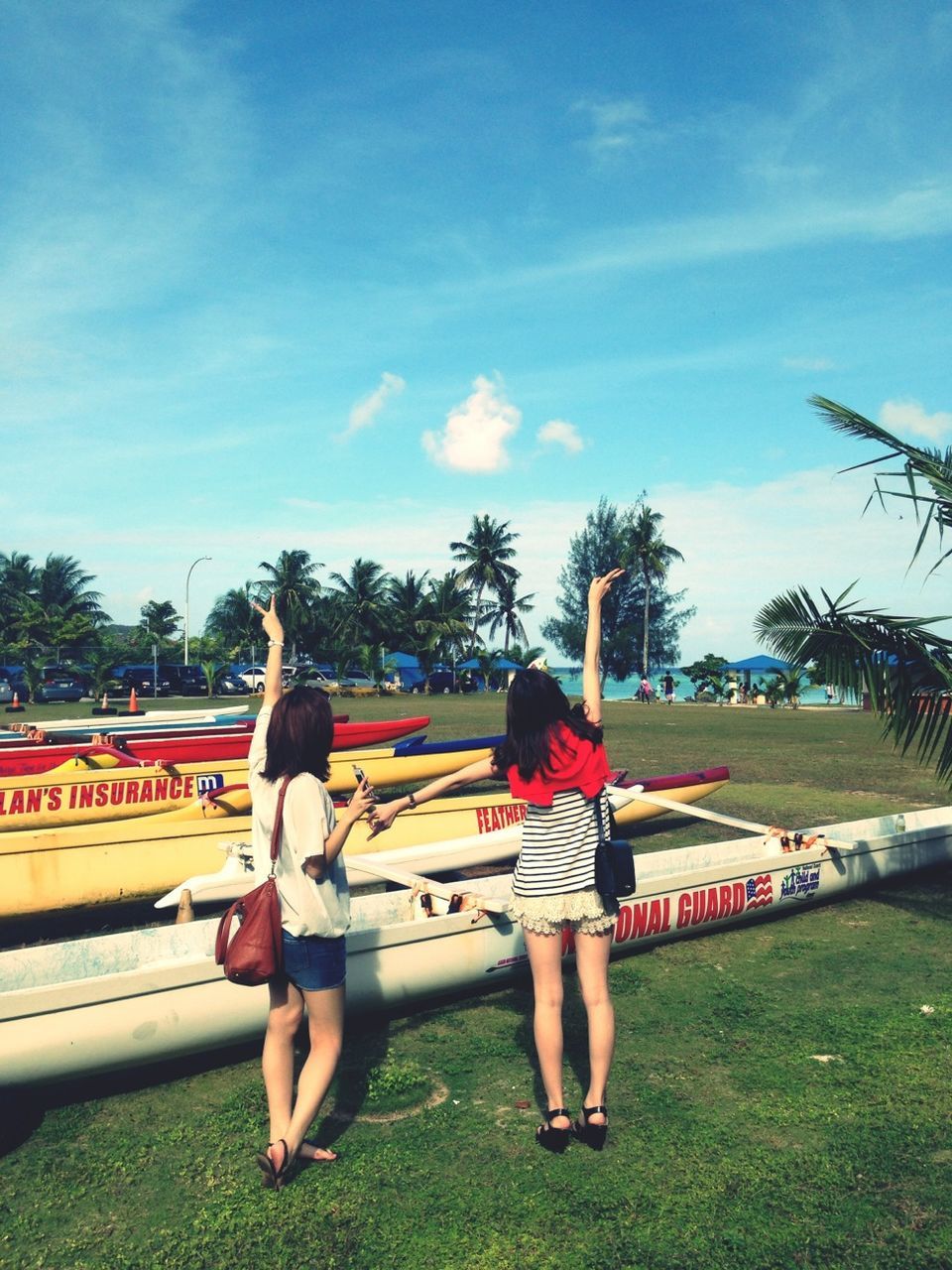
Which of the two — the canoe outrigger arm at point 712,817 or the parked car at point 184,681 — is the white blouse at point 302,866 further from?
the parked car at point 184,681

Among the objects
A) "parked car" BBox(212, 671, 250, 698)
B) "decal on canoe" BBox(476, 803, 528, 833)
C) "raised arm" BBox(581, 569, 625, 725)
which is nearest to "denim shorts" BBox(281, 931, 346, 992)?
"raised arm" BBox(581, 569, 625, 725)

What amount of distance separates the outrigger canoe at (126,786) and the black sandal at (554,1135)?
5393 mm

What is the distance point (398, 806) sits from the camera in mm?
3447

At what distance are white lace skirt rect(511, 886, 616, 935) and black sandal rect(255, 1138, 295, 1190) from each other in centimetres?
119

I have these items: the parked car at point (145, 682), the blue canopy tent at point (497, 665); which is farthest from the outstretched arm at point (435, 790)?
the blue canopy tent at point (497, 665)

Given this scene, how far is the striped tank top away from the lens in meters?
3.44

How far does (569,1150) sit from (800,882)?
12.3ft

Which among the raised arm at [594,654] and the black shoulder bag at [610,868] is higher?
the raised arm at [594,654]

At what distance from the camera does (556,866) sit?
3.46 metres

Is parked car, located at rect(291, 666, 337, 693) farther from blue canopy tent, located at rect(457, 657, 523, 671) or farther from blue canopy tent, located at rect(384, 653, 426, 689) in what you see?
blue canopy tent, located at rect(457, 657, 523, 671)

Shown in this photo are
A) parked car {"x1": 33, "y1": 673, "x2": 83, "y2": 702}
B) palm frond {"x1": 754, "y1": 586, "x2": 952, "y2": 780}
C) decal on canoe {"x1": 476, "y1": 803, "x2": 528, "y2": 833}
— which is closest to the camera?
palm frond {"x1": 754, "y1": 586, "x2": 952, "y2": 780}

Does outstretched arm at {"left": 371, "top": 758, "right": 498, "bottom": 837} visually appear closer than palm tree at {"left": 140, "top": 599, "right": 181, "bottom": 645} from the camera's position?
Yes

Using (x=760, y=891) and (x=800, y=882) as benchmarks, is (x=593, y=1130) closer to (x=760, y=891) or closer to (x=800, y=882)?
(x=760, y=891)

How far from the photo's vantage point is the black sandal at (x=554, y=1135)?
11.4 ft
